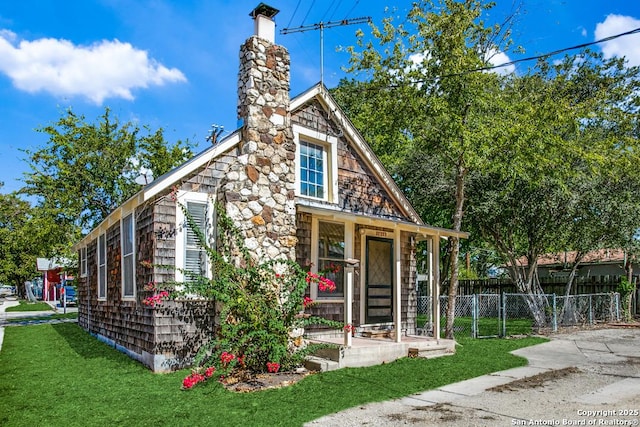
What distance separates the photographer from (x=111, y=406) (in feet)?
20.2

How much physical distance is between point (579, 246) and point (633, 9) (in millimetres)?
6799

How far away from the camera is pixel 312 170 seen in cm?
1099

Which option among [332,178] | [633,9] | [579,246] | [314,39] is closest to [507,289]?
[579,246]

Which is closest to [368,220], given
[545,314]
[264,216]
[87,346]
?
[264,216]

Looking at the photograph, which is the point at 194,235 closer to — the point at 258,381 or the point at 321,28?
the point at 258,381

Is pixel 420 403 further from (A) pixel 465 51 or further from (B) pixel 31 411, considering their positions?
(A) pixel 465 51

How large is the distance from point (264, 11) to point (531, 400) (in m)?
7.73

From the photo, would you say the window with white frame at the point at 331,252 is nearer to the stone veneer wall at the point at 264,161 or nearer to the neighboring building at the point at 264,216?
the neighboring building at the point at 264,216

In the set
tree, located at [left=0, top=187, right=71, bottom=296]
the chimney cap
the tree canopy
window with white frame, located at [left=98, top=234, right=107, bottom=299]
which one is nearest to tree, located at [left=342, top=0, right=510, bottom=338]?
the tree canopy

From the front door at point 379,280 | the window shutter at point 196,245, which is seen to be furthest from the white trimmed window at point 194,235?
the front door at point 379,280

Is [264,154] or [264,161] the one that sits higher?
[264,154]

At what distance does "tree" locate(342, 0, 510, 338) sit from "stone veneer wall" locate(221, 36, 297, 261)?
3314 millimetres

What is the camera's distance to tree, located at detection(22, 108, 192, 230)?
70.5ft

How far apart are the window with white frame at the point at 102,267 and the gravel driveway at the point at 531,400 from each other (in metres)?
8.02
